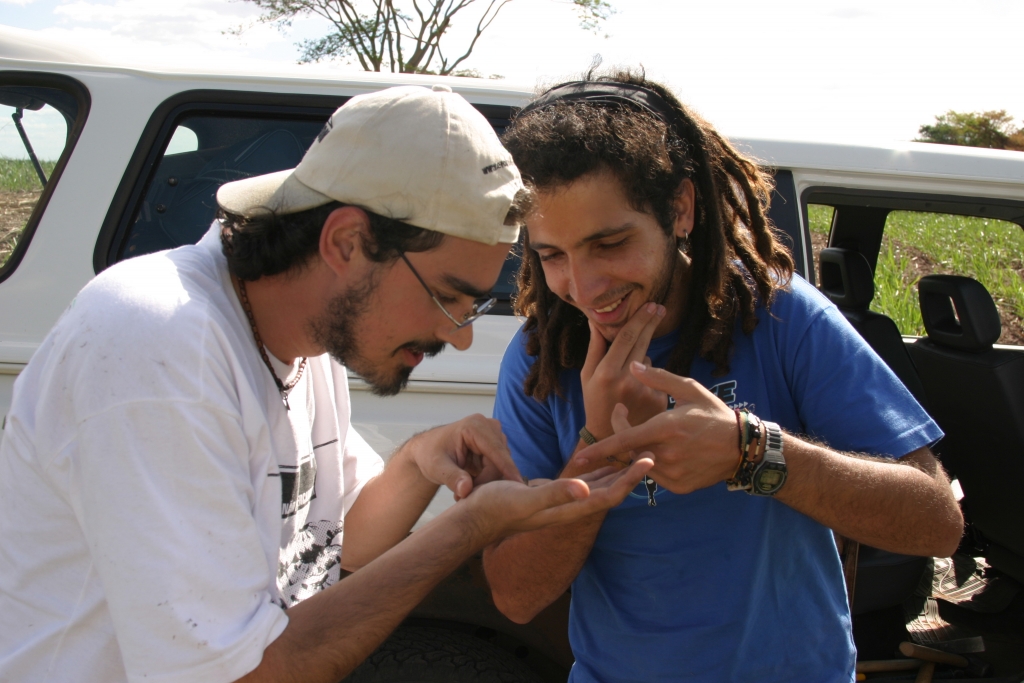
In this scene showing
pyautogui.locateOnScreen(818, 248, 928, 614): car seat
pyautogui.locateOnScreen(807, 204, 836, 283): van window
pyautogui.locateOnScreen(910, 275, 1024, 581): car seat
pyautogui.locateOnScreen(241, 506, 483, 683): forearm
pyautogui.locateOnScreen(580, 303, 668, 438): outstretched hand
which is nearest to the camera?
pyautogui.locateOnScreen(241, 506, 483, 683): forearm

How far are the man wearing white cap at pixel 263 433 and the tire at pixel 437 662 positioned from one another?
60cm

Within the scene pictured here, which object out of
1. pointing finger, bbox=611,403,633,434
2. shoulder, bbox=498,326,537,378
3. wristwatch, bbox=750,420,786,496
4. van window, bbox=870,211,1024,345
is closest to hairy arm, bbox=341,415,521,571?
shoulder, bbox=498,326,537,378

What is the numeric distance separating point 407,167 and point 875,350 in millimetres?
3028

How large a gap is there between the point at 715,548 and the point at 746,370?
0.36 metres

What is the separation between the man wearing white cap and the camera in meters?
1.12

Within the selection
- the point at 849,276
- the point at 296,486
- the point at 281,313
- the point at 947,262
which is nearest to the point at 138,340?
the point at 281,313

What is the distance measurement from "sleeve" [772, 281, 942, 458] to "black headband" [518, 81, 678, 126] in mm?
579

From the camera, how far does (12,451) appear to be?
4.03 ft

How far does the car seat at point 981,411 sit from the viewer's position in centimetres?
338

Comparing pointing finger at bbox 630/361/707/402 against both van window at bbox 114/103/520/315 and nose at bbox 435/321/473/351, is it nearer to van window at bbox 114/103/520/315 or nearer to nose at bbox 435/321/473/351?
nose at bbox 435/321/473/351

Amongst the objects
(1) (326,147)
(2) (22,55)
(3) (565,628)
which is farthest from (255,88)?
(3) (565,628)

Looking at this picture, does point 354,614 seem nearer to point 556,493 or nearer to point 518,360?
point 556,493

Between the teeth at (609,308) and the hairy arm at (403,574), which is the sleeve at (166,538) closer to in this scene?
the hairy arm at (403,574)

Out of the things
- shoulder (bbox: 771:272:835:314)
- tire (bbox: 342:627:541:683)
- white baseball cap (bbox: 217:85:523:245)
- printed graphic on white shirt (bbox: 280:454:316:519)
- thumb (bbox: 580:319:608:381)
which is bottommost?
tire (bbox: 342:627:541:683)
